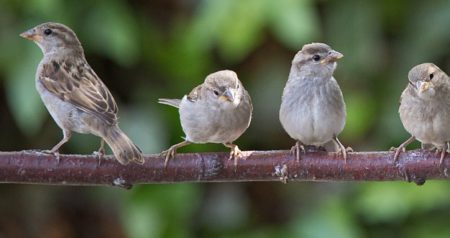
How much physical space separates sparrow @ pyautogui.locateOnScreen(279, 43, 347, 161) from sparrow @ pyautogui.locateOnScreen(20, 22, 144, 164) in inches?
26.5

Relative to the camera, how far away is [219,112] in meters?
3.54

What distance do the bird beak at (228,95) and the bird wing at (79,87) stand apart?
1.25ft

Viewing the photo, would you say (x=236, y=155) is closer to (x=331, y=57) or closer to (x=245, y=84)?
(x=331, y=57)

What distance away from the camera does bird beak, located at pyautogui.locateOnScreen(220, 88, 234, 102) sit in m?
3.35

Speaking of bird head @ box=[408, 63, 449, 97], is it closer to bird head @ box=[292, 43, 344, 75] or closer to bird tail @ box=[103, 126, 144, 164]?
bird head @ box=[292, 43, 344, 75]

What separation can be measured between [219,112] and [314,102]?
386 mm

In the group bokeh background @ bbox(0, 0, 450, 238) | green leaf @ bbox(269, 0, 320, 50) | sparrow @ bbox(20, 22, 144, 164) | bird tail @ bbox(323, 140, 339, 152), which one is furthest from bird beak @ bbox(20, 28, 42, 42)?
green leaf @ bbox(269, 0, 320, 50)

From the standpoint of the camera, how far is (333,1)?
551 cm

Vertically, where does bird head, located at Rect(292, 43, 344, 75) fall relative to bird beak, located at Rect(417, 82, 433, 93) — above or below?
above

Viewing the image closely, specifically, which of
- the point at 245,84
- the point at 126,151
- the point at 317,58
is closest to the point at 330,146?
the point at 317,58

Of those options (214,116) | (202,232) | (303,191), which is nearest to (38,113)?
(202,232)

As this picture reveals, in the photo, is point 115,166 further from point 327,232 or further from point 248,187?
point 248,187

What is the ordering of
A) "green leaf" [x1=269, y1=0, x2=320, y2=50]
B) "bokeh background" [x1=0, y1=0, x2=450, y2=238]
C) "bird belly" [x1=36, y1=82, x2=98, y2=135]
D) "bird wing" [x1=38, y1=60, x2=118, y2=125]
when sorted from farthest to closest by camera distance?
"bokeh background" [x1=0, y1=0, x2=450, y2=238] → "green leaf" [x1=269, y1=0, x2=320, y2=50] → "bird belly" [x1=36, y1=82, x2=98, y2=135] → "bird wing" [x1=38, y1=60, x2=118, y2=125]

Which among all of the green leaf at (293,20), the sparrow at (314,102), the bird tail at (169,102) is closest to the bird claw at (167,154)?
the bird tail at (169,102)
